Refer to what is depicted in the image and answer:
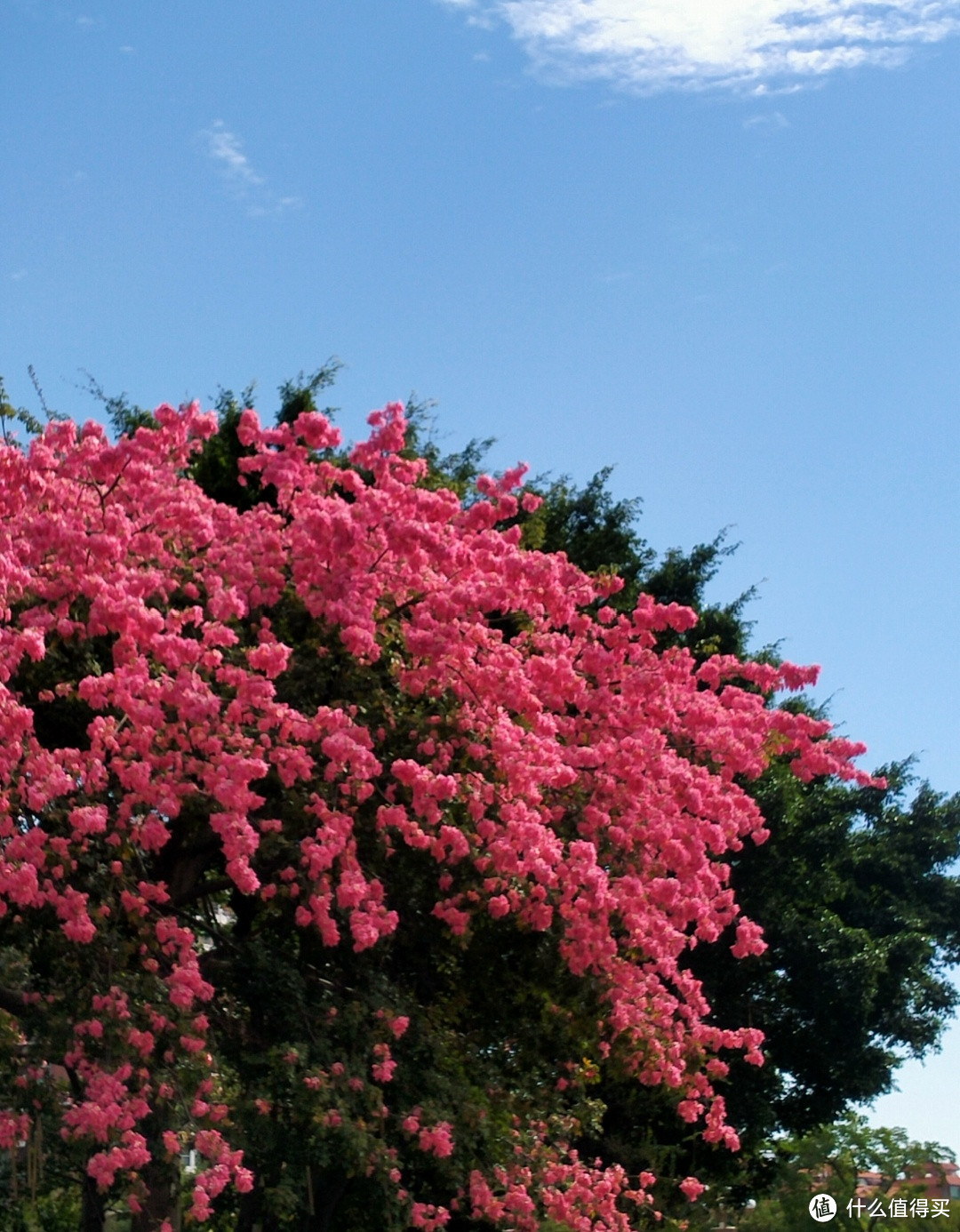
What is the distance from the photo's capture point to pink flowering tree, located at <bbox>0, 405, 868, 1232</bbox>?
11102mm

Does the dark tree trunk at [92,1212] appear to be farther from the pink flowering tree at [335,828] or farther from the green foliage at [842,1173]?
the green foliage at [842,1173]

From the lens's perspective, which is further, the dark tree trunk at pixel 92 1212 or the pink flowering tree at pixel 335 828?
the dark tree trunk at pixel 92 1212

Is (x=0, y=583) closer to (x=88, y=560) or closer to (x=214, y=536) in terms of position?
(x=88, y=560)

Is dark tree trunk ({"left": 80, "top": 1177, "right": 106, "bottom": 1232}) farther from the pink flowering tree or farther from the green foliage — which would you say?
the green foliage

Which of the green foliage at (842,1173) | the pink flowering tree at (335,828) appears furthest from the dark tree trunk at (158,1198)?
the green foliage at (842,1173)

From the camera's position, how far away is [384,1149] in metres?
11.8

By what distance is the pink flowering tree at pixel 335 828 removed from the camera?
36.4ft

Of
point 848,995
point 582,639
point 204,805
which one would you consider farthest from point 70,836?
point 848,995

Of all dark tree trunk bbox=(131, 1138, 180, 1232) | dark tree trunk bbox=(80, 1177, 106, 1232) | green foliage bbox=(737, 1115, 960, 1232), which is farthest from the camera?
green foliage bbox=(737, 1115, 960, 1232)

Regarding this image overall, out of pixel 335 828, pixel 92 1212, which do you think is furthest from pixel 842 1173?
pixel 335 828

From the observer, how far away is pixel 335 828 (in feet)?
37.4

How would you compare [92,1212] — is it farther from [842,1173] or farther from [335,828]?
[842,1173]

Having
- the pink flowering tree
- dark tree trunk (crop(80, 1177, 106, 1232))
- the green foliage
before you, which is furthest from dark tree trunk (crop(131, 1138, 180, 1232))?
the green foliage

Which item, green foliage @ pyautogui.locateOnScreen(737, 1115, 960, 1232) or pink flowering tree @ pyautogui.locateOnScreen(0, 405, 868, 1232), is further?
green foliage @ pyautogui.locateOnScreen(737, 1115, 960, 1232)
